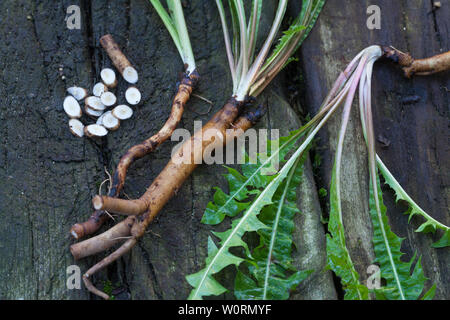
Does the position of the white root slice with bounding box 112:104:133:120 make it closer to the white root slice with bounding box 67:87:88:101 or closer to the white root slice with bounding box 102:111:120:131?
the white root slice with bounding box 102:111:120:131

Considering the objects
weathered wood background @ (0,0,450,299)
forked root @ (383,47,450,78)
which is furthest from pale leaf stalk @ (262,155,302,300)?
forked root @ (383,47,450,78)

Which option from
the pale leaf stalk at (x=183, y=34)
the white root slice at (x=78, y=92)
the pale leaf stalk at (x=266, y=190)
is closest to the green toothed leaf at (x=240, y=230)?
the pale leaf stalk at (x=266, y=190)

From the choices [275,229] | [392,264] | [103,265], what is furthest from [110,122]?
[392,264]

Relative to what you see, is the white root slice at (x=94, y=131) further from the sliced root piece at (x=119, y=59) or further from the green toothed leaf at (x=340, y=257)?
the green toothed leaf at (x=340, y=257)

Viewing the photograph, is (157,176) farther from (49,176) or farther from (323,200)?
(323,200)

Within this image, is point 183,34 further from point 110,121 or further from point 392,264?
point 392,264
